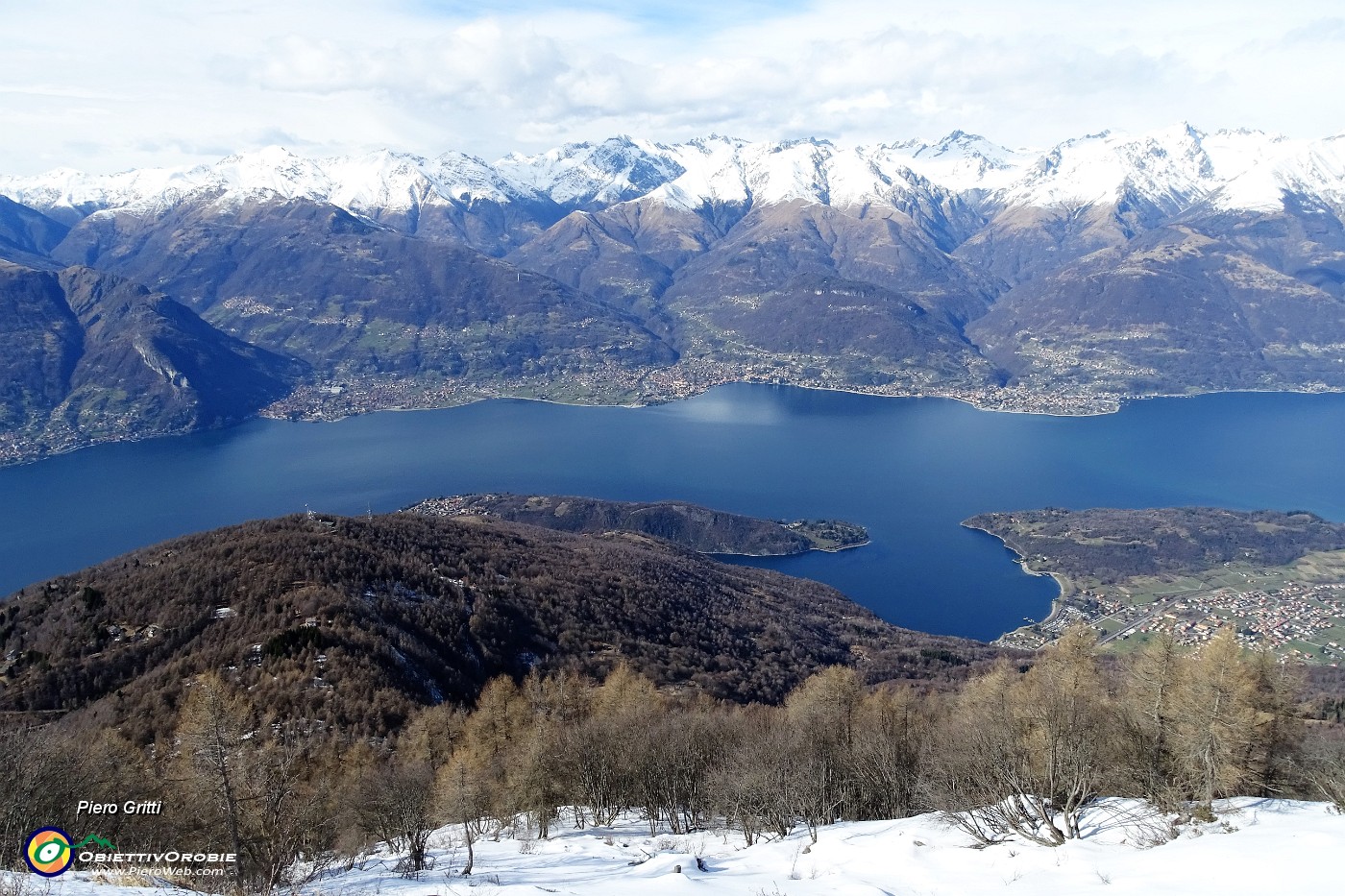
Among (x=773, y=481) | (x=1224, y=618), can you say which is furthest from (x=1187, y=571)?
(x=773, y=481)

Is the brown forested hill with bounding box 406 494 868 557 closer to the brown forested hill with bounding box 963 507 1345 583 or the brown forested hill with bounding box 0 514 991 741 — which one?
the brown forested hill with bounding box 963 507 1345 583

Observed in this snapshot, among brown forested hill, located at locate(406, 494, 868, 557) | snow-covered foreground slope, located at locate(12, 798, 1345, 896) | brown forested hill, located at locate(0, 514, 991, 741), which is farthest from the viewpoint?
brown forested hill, located at locate(406, 494, 868, 557)

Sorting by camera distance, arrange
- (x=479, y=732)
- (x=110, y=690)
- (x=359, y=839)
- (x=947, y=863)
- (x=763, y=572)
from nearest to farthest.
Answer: (x=947, y=863)
(x=359, y=839)
(x=479, y=732)
(x=110, y=690)
(x=763, y=572)

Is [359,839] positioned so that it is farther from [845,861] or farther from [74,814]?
[845,861]

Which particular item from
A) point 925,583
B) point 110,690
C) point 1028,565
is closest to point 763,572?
point 925,583
